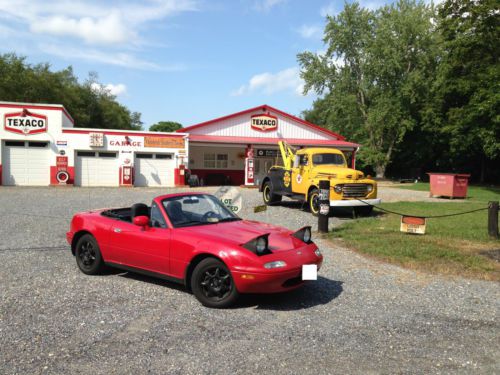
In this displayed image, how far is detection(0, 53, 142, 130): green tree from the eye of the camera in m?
42.9

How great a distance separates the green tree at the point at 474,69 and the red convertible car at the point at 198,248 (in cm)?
2362

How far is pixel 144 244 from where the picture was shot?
5785 mm

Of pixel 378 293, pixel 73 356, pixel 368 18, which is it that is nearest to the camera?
pixel 73 356

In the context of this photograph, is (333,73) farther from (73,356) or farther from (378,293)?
(73,356)

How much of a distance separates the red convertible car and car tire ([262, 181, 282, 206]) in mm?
10004

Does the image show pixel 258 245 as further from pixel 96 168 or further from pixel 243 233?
pixel 96 168

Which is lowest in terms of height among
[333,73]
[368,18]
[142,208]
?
[142,208]

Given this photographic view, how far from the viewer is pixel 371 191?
13.6 m

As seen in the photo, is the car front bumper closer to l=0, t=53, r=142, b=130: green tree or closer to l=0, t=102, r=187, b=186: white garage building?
l=0, t=102, r=187, b=186: white garage building

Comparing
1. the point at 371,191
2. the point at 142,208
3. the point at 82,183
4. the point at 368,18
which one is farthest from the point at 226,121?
the point at 142,208

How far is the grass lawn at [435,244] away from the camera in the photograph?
7281 millimetres

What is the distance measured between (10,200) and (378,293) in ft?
53.3

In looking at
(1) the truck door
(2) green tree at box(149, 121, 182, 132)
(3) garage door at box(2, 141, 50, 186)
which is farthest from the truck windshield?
(2) green tree at box(149, 121, 182, 132)

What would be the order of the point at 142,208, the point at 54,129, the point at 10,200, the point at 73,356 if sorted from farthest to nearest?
the point at 54,129 → the point at 10,200 → the point at 142,208 → the point at 73,356
